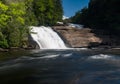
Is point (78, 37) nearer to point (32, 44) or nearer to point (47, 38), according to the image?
point (47, 38)

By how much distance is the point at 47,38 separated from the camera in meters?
49.7

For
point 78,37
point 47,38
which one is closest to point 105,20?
point 78,37

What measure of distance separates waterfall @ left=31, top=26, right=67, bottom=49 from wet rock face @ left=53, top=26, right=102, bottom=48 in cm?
119

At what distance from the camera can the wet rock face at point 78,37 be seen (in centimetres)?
4866

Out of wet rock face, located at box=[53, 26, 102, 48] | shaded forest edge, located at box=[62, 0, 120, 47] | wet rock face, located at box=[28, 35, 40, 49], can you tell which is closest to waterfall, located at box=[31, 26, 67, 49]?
wet rock face, located at box=[28, 35, 40, 49]

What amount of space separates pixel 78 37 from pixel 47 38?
17.6 feet

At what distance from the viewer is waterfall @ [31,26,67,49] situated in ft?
156

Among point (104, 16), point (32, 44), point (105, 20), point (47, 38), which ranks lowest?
point (32, 44)

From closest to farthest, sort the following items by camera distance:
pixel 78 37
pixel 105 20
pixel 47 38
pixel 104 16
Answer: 1. pixel 47 38
2. pixel 78 37
3. pixel 105 20
4. pixel 104 16

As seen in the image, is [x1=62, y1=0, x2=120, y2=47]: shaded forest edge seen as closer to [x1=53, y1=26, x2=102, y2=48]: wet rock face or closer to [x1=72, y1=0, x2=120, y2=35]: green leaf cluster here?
[x1=72, y1=0, x2=120, y2=35]: green leaf cluster

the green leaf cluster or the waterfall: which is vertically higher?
the green leaf cluster

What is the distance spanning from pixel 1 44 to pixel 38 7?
130ft

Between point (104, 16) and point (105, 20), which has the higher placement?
point (104, 16)

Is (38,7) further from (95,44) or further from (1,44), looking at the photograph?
(1,44)
